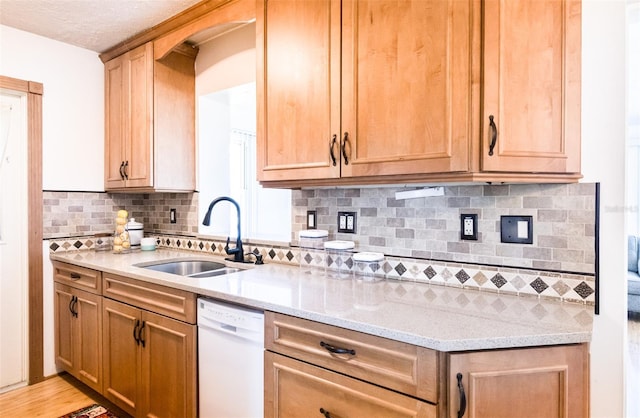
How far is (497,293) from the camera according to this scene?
150 centimetres

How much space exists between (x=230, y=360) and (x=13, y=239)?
203 centimetres

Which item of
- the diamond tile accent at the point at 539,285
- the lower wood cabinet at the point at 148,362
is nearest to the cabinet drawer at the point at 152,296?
the lower wood cabinet at the point at 148,362

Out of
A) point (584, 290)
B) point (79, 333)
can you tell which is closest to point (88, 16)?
point (79, 333)

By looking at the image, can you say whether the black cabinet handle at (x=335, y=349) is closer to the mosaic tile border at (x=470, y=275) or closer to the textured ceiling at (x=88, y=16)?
the mosaic tile border at (x=470, y=275)

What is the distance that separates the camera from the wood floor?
222cm

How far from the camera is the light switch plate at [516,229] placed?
4.75ft

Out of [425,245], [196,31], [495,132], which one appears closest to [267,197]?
[196,31]

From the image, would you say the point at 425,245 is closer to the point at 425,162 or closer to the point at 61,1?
the point at 425,162

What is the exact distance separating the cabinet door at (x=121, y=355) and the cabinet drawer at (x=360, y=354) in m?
1.01

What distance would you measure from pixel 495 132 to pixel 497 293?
2.19 feet

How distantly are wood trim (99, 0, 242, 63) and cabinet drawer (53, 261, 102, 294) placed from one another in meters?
1.59

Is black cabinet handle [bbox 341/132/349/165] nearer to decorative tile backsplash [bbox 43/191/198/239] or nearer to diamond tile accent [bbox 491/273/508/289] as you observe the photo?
diamond tile accent [bbox 491/273/508/289]

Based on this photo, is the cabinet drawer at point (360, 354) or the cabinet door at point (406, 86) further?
the cabinet door at point (406, 86)

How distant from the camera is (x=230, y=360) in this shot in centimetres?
154
